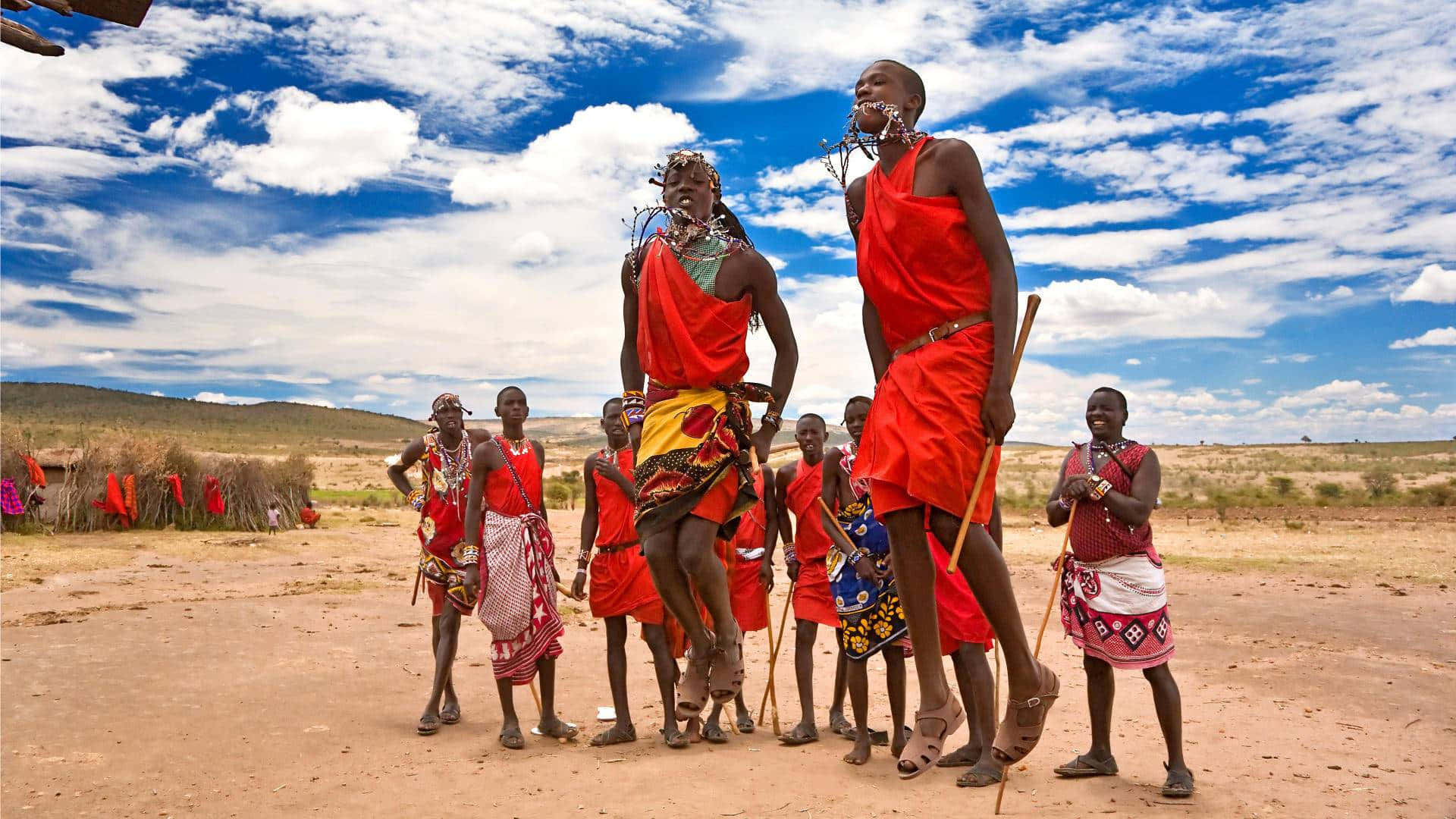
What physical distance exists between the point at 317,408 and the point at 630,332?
140680mm

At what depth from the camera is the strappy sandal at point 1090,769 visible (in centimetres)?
713

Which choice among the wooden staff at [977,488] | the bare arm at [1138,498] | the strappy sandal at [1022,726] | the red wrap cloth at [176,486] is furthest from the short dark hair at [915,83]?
the red wrap cloth at [176,486]

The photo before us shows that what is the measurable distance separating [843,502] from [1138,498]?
7.08ft

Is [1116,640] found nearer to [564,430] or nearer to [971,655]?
[971,655]

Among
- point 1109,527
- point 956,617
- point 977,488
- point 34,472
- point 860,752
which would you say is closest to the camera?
point 977,488

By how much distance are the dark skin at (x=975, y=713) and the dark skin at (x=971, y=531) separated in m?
2.22

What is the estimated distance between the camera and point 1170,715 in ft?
22.2

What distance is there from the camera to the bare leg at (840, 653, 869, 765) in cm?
750

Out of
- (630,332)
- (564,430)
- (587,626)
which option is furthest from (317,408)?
(630,332)

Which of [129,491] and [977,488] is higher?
[977,488]

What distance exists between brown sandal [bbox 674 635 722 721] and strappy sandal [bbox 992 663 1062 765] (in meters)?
1.64

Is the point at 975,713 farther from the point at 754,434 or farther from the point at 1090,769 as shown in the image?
the point at 754,434

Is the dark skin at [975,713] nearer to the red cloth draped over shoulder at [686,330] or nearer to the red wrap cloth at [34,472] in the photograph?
the red cloth draped over shoulder at [686,330]

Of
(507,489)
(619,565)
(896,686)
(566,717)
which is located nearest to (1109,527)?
(896,686)
